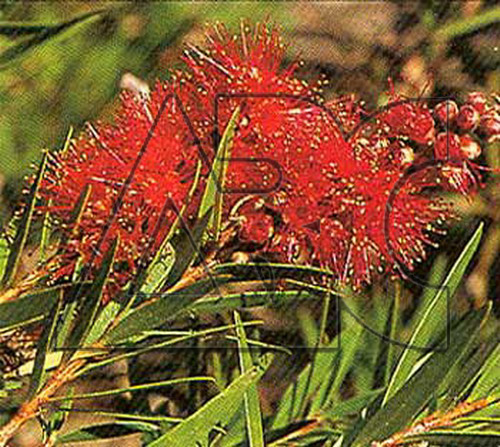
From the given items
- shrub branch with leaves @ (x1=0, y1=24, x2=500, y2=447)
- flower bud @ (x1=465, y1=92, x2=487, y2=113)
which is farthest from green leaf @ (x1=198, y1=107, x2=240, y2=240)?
flower bud @ (x1=465, y1=92, x2=487, y2=113)

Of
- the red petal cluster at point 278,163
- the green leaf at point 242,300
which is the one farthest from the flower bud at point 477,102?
the green leaf at point 242,300

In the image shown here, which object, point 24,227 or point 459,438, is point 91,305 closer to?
point 24,227

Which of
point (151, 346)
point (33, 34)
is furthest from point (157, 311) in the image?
point (33, 34)

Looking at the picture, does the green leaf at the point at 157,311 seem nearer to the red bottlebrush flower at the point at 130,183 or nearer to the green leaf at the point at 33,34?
the red bottlebrush flower at the point at 130,183

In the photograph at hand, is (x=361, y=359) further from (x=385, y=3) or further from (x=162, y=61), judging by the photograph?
(x=385, y=3)

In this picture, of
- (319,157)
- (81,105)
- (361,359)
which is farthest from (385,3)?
(319,157)

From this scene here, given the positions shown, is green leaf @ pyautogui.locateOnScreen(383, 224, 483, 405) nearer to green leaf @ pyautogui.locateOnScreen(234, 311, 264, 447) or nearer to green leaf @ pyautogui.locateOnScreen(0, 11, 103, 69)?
green leaf @ pyautogui.locateOnScreen(234, 311, 264, 447)
